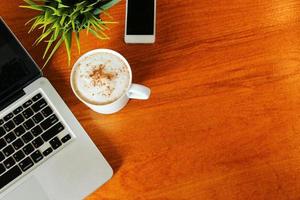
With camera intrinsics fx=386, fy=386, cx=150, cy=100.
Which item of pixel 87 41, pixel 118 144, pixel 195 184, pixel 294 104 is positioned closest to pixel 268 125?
pixel 294 104

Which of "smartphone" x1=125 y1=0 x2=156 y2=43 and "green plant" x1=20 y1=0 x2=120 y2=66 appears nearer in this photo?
"green plant" x1=20 y1=0 x2=120 y2=66

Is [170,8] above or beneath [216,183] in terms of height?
above

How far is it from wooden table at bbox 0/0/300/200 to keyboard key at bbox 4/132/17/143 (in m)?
0.11

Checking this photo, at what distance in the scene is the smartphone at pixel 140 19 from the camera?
710 millimetres

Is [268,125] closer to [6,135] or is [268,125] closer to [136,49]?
[136,49]

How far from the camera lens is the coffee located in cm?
66

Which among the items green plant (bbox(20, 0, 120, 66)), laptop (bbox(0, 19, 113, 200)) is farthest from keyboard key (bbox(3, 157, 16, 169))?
green plant (bbox(20, 0, 120, 66))

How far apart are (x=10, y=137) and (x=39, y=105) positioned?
2.9 inches

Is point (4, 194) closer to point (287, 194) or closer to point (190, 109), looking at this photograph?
point (190, 109)

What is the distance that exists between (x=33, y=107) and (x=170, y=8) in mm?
323

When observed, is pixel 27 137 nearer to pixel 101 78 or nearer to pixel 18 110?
pixel 18 110

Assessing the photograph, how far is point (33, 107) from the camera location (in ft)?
2.26

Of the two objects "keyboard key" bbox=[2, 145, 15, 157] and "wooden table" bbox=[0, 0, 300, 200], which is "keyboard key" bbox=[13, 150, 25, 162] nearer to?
"keyboard key" bbox=[2, 145, 15, 157]

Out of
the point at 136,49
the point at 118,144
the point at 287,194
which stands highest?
the point at 136,49
